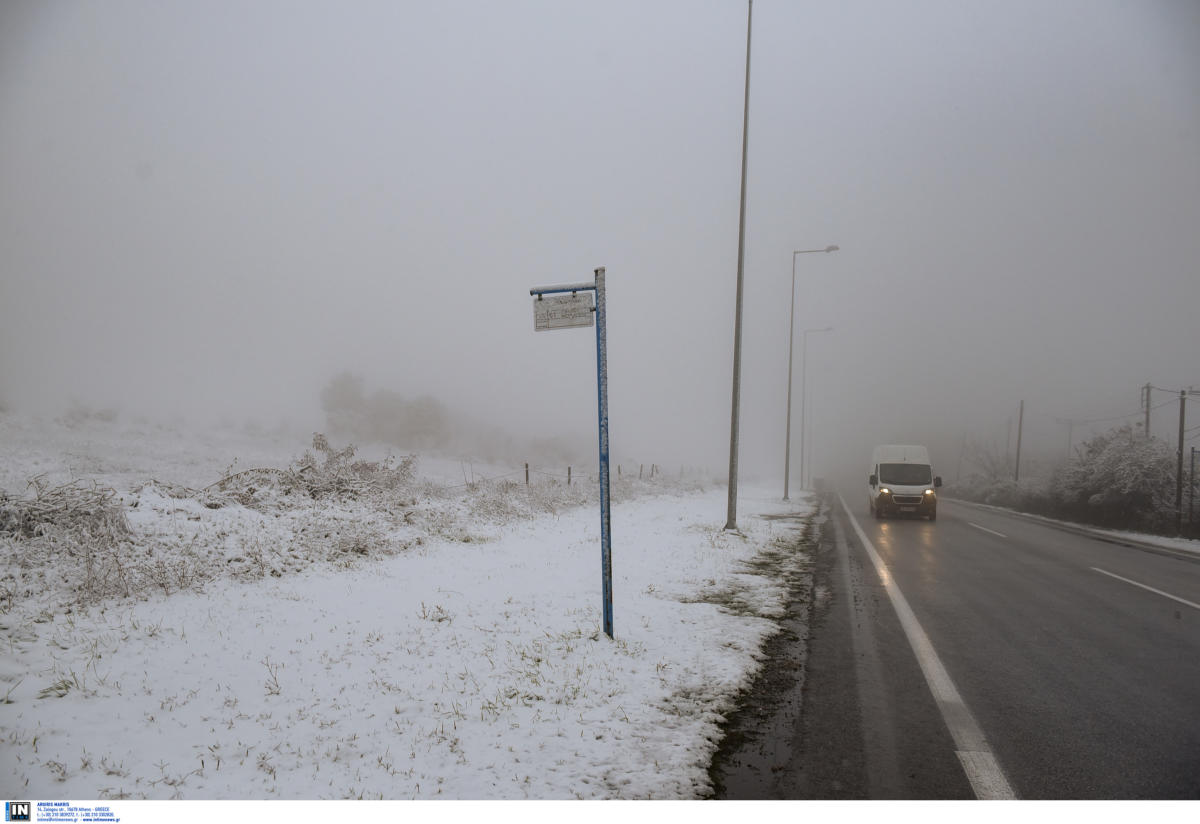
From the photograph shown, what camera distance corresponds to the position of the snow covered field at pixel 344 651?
11.4 feet

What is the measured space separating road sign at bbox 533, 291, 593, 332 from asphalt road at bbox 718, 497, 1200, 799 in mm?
3580

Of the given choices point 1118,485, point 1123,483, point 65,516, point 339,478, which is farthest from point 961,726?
point 1118,485

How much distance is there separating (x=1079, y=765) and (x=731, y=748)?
1927mm

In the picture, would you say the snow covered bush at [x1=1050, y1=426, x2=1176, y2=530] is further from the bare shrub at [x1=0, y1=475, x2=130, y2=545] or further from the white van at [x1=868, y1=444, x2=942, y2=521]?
the bare shrub at [x1=0, y1=475, x2=130, y2=545]

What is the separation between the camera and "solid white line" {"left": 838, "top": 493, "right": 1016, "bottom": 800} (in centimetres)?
315

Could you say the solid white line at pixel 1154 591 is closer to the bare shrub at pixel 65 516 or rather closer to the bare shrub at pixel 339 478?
the bare shrub at pixel 339 478

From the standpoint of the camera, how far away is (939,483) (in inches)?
776

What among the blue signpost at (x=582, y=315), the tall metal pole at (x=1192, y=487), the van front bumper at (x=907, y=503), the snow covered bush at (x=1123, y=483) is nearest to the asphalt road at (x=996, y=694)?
the blue signpost at (x=582, y=315)

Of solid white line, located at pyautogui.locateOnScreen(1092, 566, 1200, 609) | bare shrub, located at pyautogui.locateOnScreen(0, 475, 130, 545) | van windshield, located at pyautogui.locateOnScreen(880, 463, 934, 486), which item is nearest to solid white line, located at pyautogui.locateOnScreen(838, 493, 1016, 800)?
solid white line, located at pyautogui.locateOnScreen(1092, 566, 1200, 609)

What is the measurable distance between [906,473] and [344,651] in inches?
793

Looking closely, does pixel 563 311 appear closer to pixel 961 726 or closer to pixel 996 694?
pixel 961 726

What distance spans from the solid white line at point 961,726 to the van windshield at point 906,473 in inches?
599
